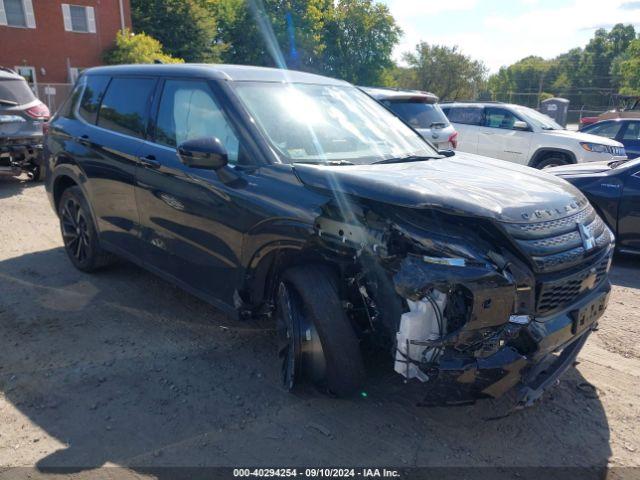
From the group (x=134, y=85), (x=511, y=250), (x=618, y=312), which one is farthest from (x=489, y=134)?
(x=511, y=250)

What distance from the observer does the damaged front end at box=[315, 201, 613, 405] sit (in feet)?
7.94

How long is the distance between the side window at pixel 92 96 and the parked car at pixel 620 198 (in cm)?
510

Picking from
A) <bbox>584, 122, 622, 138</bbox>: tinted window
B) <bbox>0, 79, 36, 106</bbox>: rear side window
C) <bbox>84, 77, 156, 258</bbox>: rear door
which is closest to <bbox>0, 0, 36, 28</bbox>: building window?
<bbox>0, 79, 36, 106</bbox>: rear side window

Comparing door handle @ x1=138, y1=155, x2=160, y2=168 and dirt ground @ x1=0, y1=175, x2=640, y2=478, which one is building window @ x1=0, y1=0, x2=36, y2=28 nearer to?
dirt ground @ x1=0, y1=175, x2=640, y2=478

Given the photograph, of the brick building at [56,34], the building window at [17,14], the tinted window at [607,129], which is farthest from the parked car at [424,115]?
the building window at [17,14]

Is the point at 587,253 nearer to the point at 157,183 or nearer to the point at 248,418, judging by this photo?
the point at 248,418

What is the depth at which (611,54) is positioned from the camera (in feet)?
274

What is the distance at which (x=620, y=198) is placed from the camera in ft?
18.5

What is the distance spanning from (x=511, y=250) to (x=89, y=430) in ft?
7.96

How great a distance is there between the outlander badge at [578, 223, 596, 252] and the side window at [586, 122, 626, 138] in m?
10.4

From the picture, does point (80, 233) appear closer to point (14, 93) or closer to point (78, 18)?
point (14, 93)

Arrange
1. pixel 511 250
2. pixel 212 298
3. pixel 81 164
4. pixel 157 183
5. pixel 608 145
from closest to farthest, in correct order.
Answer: pixel 511 250, pixel 212 298, pixel 157 183, pixel 81 164, pixel 608 145

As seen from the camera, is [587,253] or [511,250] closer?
[511,250]

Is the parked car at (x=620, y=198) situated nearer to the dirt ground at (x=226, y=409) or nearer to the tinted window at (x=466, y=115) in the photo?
the dirt ground at (x=226, y=409)
